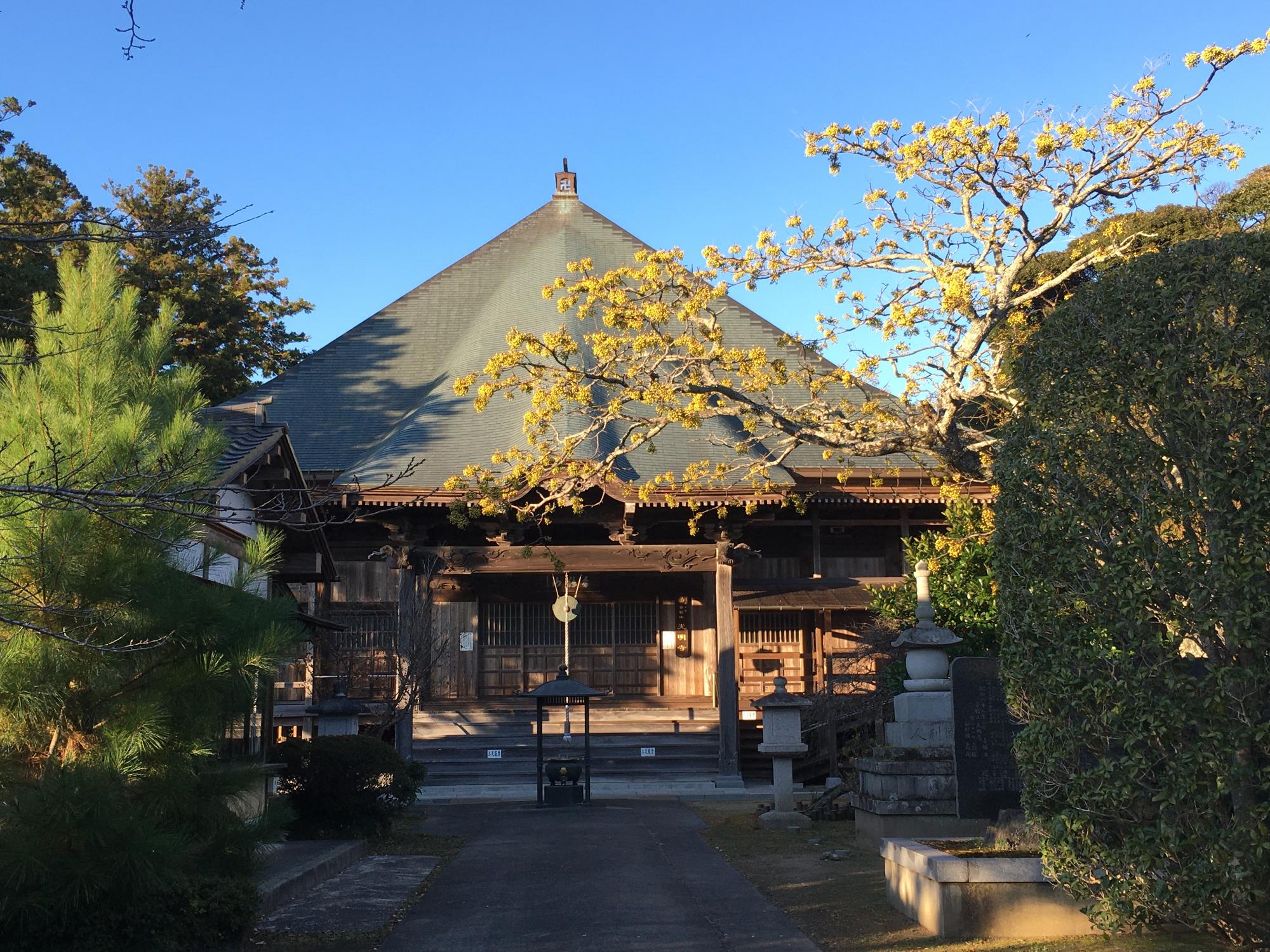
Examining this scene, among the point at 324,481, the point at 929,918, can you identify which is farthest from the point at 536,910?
the point at 324,481

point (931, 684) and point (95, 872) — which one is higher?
point (931, 684)

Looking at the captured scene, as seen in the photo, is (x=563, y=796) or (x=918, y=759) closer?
(x=918, y=759)

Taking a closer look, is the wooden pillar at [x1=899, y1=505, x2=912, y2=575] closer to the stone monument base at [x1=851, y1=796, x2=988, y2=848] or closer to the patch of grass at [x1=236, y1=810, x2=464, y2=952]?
the stone monument base at [x1=851, y1=796, x2=988, y2=848]

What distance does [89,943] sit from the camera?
18.9ft

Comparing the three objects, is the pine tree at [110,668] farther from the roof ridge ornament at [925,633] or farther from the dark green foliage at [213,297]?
the dark green foliage at [213,297]

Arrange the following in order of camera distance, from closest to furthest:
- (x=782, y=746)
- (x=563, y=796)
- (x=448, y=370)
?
(x=782, y=746) → (x=563, y=796) → (x=448, y=370)

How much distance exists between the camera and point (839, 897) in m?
9.14

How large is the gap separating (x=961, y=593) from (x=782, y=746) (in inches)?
136

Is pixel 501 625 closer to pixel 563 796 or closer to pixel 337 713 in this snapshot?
pixel 563 796

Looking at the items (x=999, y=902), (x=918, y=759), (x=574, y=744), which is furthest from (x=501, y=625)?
(x=999, y=902)

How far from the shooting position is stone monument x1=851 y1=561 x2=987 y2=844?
455 inches

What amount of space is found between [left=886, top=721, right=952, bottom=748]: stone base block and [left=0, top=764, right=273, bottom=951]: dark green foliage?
7.66 metres

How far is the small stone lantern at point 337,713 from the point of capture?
48.9 feet

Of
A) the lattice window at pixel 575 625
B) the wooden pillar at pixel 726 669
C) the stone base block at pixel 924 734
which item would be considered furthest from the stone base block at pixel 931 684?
the lattice window at pixel 575 625
